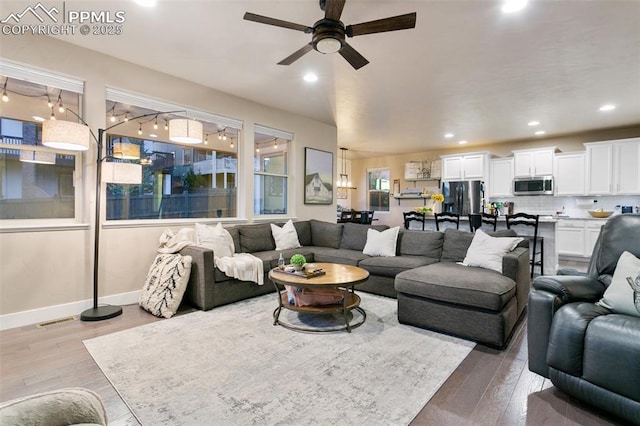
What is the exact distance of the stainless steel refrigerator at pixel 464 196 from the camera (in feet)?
25.2

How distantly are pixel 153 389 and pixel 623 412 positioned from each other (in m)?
2.61

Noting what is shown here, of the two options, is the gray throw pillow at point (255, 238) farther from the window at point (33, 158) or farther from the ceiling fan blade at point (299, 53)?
the ceiling fan blade at point (299, 53)

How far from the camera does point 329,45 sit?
2.42 meters

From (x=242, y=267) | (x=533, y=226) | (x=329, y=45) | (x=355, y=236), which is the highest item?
(x=329, y=45)

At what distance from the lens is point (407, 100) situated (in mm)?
4848

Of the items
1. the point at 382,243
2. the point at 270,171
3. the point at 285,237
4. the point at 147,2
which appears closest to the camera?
the point at 147,2

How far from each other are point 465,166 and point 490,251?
5352 millimetres

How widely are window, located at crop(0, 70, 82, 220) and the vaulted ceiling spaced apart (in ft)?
2.05

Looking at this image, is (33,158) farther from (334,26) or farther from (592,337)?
(592,337)

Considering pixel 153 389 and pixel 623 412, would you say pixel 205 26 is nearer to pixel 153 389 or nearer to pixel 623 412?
pixel 153 389

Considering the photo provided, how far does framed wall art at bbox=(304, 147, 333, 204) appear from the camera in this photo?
5949 millimetres

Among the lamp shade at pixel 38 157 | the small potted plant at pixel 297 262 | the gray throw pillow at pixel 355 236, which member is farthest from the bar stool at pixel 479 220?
the lamp shade at pixel 38 157

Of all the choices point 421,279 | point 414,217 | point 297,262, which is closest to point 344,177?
point 414,217

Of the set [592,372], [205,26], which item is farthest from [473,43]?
[592,372]
